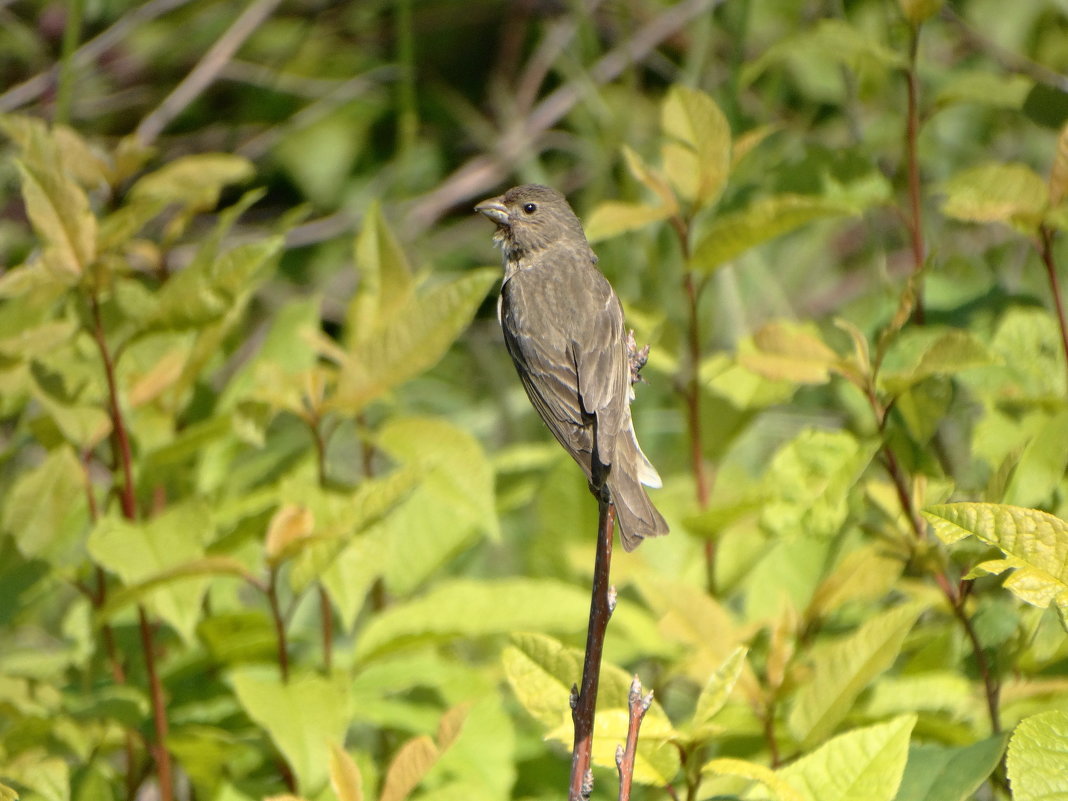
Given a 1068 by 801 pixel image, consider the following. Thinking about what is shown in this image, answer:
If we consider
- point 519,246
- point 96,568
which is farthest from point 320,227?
point 96,568

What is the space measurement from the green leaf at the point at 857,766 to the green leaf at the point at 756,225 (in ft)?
3.77

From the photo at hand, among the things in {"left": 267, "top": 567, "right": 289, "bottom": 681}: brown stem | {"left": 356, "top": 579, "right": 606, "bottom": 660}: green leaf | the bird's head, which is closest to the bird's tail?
{"left": 356, "top": 579, "right": 606, "bottom": 660}: green leaf

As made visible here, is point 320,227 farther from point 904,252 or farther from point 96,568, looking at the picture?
point 96,568

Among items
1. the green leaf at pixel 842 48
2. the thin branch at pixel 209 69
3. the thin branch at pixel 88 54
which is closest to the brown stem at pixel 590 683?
the green leaf at pixel 842 48

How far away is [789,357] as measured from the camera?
235 cm

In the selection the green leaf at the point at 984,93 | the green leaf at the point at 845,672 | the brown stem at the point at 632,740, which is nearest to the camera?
the brown stem at the point at 632,740

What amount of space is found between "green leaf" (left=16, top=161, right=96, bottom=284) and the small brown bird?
99 centimetres

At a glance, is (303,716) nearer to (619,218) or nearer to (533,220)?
(619,218)

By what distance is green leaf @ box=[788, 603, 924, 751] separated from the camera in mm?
2059

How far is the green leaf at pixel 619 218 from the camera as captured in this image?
266 cm

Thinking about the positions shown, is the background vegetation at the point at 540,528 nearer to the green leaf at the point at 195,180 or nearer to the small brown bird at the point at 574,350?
the green leaf at the point at 195,180

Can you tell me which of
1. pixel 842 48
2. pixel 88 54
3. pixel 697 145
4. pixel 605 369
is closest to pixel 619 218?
pixel 697 145

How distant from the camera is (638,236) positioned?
4652 millimetres

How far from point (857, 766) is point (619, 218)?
1.33m
